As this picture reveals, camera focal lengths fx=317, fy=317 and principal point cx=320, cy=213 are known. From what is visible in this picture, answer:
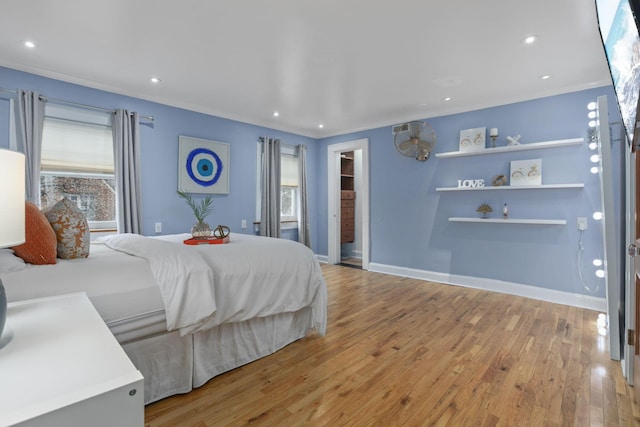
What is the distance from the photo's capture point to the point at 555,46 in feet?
8.18

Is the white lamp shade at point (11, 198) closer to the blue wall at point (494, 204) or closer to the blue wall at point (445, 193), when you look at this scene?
the blue wall at point (445, 193)

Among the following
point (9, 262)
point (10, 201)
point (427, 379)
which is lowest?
point (427, 379)

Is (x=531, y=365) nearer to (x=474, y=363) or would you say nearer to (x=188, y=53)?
(x=474, y=363)

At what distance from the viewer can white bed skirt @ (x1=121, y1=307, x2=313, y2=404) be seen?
1.69 m

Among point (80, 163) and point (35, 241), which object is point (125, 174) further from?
point (35, 241)

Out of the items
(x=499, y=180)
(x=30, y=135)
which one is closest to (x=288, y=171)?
(x=499, y=180)

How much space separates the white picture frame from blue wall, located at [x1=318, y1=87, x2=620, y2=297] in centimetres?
7

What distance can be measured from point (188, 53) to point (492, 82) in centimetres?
291

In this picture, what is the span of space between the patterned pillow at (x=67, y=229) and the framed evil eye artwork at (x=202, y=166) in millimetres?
2205

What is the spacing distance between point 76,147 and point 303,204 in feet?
10.0

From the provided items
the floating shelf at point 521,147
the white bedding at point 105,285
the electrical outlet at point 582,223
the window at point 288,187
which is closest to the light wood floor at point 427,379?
the white bedding at point 105,285

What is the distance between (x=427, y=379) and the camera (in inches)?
76.4

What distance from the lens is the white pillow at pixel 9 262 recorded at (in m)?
1.37

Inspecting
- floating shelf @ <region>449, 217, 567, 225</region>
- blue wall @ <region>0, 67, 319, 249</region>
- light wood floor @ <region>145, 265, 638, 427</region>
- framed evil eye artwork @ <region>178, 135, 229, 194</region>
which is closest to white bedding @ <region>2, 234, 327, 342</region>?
light wood floor @ <region>145, 265, 638, 427</region>
